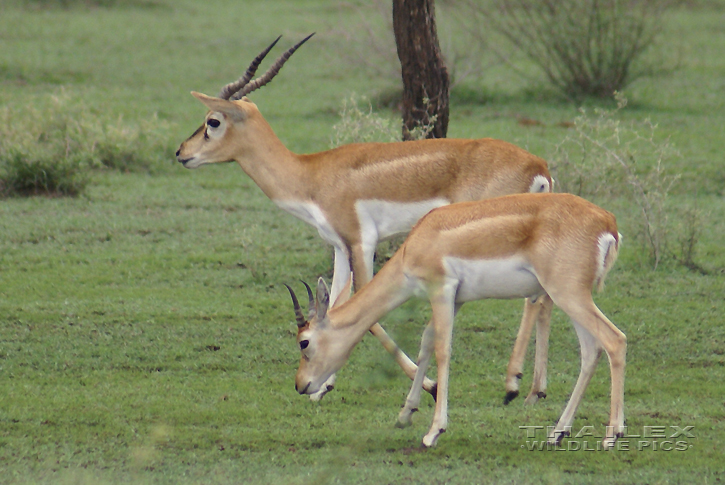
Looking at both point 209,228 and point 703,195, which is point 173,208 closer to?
point 209,228

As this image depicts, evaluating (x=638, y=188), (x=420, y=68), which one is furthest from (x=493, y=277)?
(x=638, y=188)

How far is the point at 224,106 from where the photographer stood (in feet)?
18.1

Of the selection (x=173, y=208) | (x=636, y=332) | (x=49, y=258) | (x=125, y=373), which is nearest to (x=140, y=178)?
(x=173, y=208)

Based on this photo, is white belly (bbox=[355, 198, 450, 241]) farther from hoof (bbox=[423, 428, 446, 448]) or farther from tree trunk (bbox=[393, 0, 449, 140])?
tree trunk (bbox=[393, 0, 449, 140])

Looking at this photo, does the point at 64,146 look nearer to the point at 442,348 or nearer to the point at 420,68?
the point at 420,68

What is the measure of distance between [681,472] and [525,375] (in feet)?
4.91

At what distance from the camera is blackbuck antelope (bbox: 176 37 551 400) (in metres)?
5.36

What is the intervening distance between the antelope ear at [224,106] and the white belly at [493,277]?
1.65 m

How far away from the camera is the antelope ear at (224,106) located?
17.9 ft

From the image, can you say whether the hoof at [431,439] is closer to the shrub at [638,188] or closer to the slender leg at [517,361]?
the slender leg at [517,361]

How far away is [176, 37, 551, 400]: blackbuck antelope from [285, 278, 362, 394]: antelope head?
1.92 feet

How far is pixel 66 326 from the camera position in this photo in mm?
6332

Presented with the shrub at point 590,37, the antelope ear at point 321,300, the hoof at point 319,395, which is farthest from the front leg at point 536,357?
the shrub at point 590,37

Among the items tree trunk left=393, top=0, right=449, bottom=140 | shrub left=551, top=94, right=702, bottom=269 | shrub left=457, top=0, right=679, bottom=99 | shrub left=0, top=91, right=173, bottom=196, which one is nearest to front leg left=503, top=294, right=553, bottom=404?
shrub left=551, top=94, right=702, bottom=269
